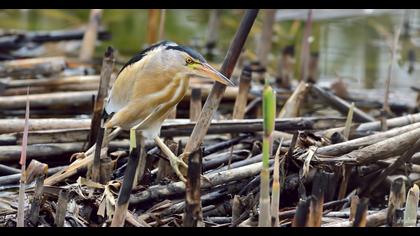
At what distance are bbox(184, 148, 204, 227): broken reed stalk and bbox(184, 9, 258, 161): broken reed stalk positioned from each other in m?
0.73

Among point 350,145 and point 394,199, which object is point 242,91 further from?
point 394,199

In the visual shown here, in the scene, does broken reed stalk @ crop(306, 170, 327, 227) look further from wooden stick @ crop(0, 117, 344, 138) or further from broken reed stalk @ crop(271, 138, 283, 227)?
wooden stick @ crop(0, 117, 344, 138)

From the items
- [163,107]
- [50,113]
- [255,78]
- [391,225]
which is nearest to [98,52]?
[255,78]

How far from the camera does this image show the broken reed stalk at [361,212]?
99.2 inches

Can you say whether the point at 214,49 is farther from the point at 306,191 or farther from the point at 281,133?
the point at 306,191

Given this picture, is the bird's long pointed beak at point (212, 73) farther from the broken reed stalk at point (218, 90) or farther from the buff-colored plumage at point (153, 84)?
the broken reed stalk at point (218, 90)

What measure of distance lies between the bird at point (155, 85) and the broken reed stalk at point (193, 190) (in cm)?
66

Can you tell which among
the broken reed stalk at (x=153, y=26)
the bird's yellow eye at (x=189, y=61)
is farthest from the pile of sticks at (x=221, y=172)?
the broken reed stalk at (x=153, y=26)

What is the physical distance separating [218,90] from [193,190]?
93cm

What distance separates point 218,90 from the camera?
3357 mm

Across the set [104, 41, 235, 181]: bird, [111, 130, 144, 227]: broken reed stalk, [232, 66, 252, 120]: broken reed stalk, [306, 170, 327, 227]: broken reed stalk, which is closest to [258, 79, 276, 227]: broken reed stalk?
[306, 170, 327, 227]: broken reed stalk

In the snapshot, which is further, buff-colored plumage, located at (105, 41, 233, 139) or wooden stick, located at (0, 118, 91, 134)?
wooden stick, located at (0, 118, 91, 134)

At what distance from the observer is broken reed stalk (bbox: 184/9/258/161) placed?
130 inches

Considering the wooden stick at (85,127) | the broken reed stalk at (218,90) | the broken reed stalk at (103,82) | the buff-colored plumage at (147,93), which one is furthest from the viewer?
the wooden stick at (85,127)
